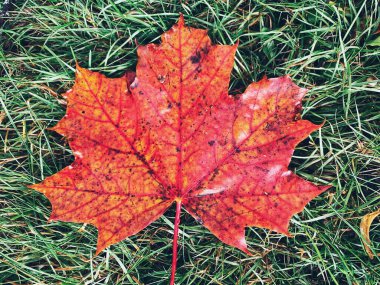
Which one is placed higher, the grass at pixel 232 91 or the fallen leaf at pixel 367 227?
the grass at pixel 232 91

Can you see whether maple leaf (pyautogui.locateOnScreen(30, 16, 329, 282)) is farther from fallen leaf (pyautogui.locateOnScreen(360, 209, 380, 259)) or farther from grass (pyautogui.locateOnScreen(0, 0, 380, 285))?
fallen leaf (pyautogui.locateOnScreen(360, 209, 380, 259))

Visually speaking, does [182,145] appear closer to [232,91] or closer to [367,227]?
[232,91]

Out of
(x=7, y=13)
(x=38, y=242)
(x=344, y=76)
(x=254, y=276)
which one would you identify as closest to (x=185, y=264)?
(x=254, y=276)

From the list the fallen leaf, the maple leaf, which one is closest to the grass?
the fallen leaf

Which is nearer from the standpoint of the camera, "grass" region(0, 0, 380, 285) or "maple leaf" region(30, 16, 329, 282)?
"maple leaf" region(30, 16, 329, 282)

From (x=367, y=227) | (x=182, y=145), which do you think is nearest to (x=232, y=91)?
(x=182, y=145)

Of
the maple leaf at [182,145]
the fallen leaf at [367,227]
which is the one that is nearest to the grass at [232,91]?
the fallen leaf at [367,227]

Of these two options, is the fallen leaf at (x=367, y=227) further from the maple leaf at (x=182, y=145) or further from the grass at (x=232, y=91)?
the maple leaf at (x=182, y=145)

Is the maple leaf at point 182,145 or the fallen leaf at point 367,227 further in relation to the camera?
the fallen leaf at point 367,227
